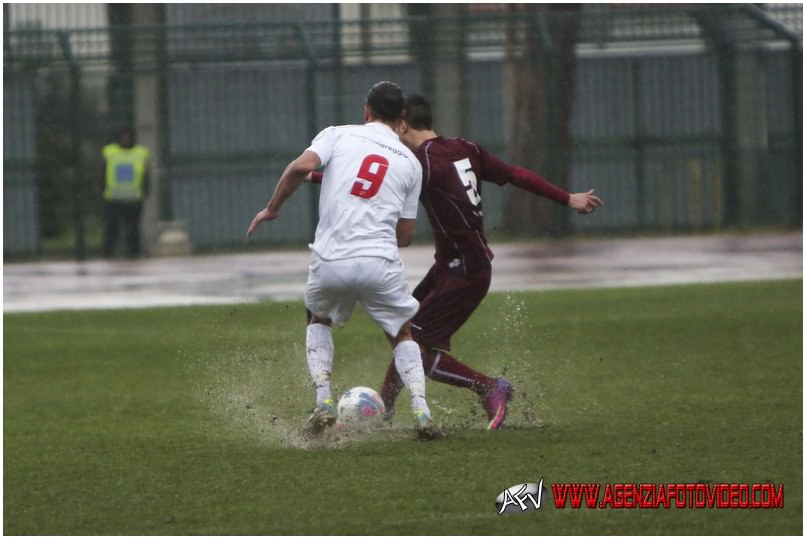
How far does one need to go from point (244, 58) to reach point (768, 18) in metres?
8.02

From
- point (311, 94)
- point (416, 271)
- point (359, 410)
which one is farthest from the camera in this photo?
point (311, 94)

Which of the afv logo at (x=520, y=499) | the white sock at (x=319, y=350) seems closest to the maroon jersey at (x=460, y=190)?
the white sock at (x=319, y=350)

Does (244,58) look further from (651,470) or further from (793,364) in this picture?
Result: (651,470)

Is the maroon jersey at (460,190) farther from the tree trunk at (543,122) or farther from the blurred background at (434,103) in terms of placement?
the tree trunk at (543,122)

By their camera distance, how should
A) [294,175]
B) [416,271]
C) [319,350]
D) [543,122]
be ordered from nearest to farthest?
1. [294,175]
2. [319,350]
3. [416,271]
4. [543,122]

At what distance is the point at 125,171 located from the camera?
968 inches

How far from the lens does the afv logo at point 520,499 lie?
6.66m

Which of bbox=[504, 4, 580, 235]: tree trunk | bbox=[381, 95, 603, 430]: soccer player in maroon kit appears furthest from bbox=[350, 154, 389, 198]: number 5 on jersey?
bbox=[504, 4, 580, 235]: tree trunk

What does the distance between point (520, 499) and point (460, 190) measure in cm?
230

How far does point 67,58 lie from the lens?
24984 mm

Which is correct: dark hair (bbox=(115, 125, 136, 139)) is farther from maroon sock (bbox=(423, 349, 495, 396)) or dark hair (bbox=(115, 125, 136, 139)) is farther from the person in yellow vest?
maroon sock (bbox=(423, 349, 495, 396))

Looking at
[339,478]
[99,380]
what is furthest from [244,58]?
[339,478]

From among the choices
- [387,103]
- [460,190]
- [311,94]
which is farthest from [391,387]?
[311,94]

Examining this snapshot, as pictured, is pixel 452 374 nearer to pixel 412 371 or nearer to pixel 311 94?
pixel 412 371
